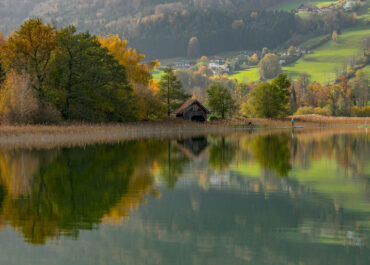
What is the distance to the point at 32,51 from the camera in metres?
62.9

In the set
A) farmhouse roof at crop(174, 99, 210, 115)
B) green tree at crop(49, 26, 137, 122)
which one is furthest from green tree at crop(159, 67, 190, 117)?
green tree at crop(49, 26, 137, 122)

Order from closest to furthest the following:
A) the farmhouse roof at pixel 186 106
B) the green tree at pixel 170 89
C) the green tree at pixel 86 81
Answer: the green tree at pixel 86 81, the green tree at pixel 170 89, the farmhouse roof at pixel 186 106

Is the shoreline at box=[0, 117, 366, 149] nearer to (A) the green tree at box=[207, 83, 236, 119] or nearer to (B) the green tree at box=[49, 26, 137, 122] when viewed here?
(B) the green tree at box=[49, 26, 137, 122]

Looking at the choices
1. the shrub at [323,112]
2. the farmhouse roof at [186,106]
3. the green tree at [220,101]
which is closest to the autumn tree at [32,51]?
the farmhouse roof at [186,106]

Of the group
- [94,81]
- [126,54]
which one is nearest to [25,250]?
[94,81]

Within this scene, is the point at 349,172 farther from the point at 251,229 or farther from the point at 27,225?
the point at 27,225

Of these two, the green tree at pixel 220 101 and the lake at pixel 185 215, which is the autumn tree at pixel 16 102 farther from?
the green tree at pixel 220 101

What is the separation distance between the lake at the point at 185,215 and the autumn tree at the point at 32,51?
39.5 metres

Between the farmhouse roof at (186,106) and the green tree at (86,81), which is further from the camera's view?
the farmhouse roof at (186,106)

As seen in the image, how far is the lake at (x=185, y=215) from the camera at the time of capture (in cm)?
1014

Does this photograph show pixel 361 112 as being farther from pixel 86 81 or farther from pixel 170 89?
pixel 86 81

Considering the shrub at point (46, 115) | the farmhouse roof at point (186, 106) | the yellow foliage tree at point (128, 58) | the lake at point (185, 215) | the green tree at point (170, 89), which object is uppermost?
the yellow foliage tree at point (128, 58)

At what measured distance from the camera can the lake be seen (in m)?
10.1

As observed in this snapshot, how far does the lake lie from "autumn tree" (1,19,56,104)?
1557 inches
